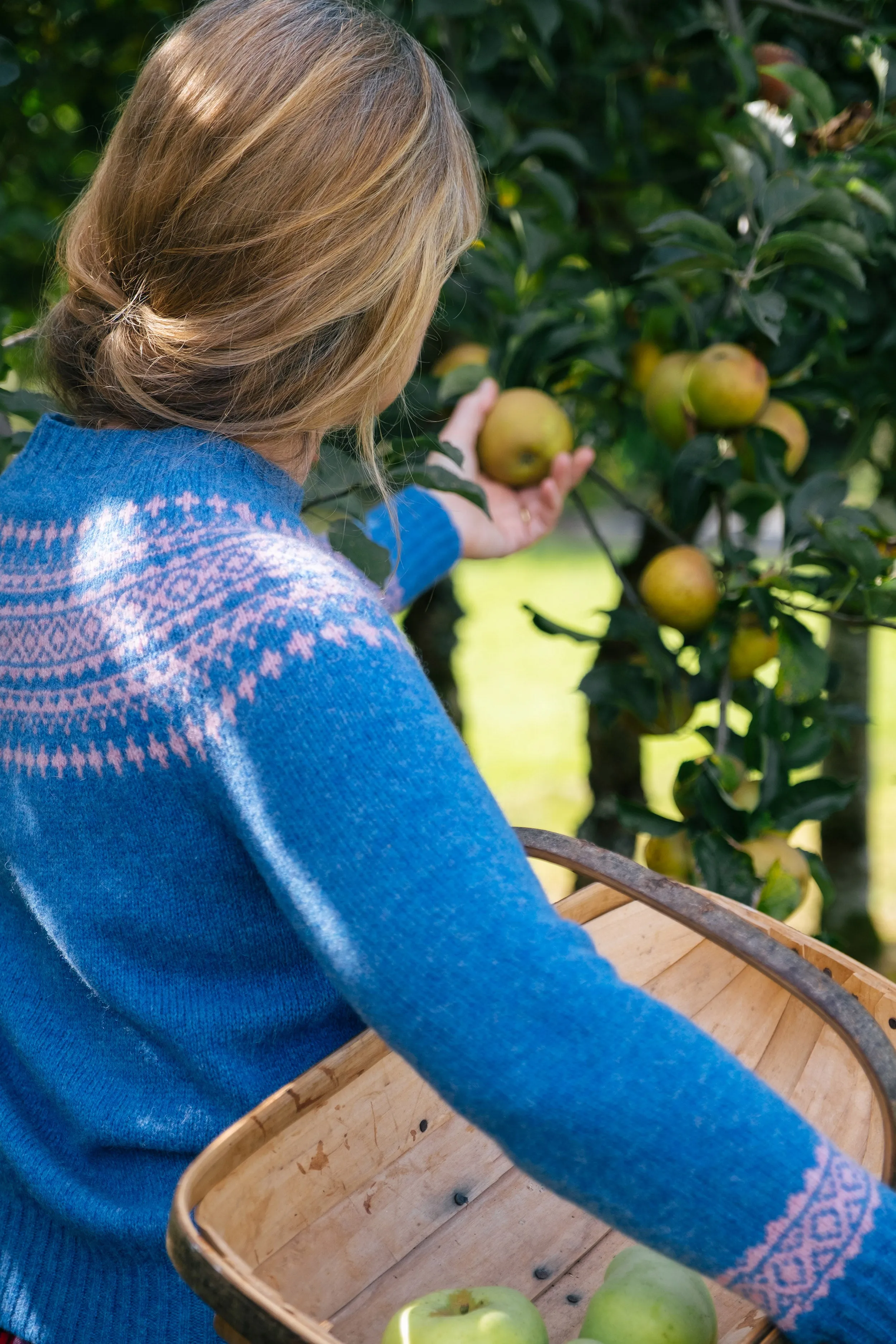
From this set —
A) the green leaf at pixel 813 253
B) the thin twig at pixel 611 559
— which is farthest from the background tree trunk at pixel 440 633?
the green leaf at pixel 813 253

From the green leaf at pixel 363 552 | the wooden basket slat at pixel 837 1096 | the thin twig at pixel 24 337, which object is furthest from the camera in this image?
the green leaf at pixel 363 552

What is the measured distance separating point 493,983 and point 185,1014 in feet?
0.94

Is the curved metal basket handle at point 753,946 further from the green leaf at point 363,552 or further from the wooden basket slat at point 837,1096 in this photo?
the green leaf at point 363,552

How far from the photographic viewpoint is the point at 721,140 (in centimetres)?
145

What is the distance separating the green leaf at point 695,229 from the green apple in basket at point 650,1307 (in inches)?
39.6

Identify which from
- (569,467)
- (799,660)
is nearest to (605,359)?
(569,467)

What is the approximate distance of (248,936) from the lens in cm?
87

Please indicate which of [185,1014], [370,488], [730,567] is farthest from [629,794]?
[185,1014]

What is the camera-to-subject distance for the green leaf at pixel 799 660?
60.1 inches

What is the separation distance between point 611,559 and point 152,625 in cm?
113

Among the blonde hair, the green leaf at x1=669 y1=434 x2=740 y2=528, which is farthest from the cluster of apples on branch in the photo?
the blonde hair

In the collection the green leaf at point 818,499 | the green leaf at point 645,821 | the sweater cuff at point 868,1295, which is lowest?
the green leaf at point 645,821

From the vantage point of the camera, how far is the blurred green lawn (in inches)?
157

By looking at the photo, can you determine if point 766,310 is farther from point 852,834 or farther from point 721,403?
point 852,834
